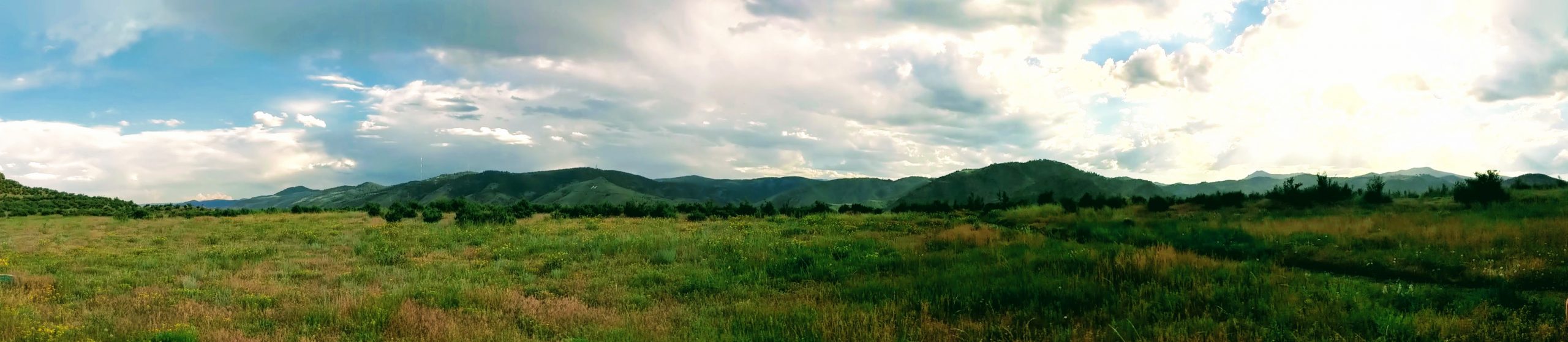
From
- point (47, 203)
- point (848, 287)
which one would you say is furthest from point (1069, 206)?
point (47, 203)

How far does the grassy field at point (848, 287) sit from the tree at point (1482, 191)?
740 cm

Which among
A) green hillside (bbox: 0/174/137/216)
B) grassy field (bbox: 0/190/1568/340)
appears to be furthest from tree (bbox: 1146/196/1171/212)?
green hillside (bbox: 0/174/137/216)

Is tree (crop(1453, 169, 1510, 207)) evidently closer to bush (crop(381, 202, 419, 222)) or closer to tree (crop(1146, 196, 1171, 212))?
tree (crop(1146, 196, 1171, 212))

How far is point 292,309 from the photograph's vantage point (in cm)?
1048

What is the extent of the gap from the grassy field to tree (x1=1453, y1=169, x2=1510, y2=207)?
7.40 meters

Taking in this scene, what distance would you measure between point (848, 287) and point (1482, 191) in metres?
34.5

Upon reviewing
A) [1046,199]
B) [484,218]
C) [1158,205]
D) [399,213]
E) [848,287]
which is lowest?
[848,287]

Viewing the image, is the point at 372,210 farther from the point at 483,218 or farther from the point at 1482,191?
the point at 1482,191

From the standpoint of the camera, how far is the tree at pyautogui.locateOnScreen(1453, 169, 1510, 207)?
2920cm

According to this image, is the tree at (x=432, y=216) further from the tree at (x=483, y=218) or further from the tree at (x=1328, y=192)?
the tree at (x=1328, y=192)

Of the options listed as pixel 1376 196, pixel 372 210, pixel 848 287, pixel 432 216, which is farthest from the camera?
pixel 372 210

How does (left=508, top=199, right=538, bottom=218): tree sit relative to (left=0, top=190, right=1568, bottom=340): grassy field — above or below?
above

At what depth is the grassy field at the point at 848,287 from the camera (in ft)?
27.9

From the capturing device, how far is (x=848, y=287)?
1233 centimetres
